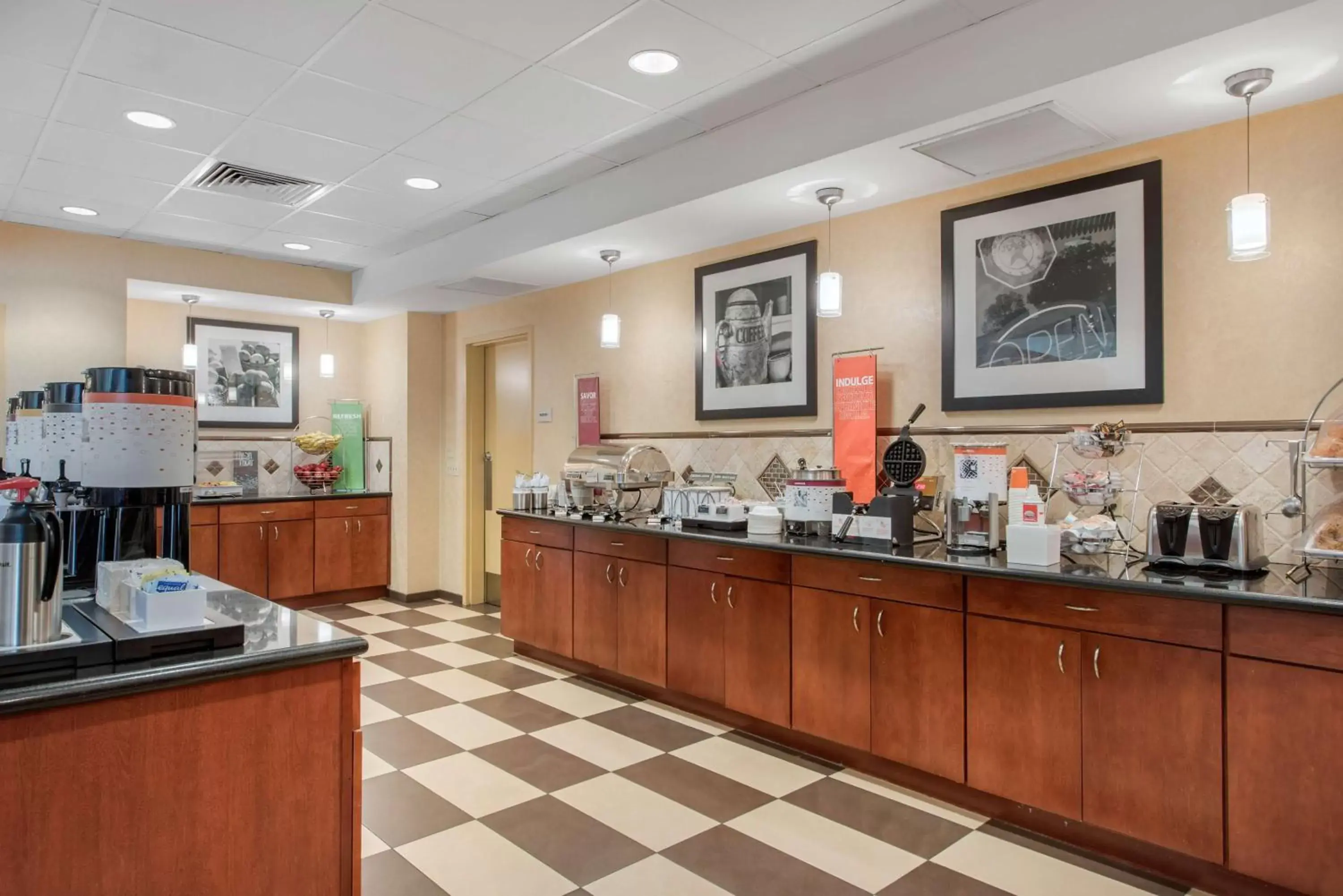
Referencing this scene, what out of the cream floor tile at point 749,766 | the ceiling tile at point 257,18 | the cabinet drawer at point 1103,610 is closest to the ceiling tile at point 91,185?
→ the ceiling tile at point 257,18

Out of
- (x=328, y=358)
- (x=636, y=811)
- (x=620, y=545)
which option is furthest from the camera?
(x=328, y=358)

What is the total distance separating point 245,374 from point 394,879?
5789mm

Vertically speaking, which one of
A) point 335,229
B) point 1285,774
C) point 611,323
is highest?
point 335,229

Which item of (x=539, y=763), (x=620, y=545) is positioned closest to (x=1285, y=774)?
(x=539, y=763)

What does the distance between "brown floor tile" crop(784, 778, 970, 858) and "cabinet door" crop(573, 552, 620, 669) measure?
1.62 m

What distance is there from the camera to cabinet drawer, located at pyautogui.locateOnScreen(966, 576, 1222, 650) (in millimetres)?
2428

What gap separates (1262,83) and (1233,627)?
176 cm

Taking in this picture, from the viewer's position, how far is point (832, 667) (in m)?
3.38

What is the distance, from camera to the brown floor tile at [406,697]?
13.7 feet

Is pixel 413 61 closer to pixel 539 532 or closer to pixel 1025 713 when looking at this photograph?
pixel 539 532

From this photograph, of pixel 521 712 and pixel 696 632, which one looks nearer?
pixel 696 632

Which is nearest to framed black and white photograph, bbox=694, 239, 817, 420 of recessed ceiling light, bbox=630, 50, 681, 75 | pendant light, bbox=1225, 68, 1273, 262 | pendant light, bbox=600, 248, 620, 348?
pendant light, bbox=600, 248, 620, 348

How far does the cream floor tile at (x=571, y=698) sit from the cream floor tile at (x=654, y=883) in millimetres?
1513

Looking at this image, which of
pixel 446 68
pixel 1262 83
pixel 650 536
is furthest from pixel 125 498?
pixel 1262 83
